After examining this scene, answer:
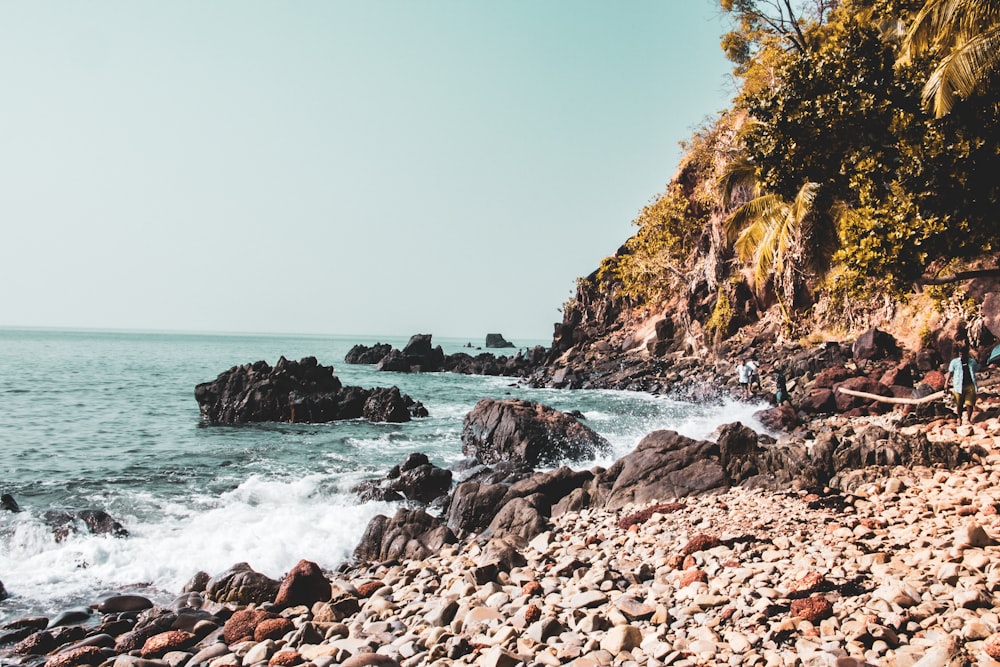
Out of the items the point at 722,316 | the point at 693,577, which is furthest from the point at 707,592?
the point at 722,316

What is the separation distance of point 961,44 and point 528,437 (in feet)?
45.6

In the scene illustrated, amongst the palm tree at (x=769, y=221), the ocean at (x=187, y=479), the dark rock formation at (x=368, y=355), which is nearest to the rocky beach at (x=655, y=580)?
the ocean at (x=187, y=479)

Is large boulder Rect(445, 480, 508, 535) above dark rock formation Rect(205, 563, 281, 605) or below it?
above

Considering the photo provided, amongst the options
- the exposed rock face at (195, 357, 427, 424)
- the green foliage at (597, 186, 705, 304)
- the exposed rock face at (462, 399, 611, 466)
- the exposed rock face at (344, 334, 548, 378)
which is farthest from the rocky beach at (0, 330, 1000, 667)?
the exposed rock face at (344, 334, 548, 378)

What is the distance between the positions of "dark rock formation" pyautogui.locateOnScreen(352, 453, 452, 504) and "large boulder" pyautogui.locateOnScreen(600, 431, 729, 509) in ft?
16.0

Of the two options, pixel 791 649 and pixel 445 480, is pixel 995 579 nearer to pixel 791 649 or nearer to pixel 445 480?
pixel 791 649

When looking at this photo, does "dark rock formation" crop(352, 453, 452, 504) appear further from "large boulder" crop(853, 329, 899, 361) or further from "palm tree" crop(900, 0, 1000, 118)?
"large boulder" crop(853, 329, 899, 361)

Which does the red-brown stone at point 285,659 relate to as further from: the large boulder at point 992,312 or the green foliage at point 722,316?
the green foliage at point 722,316

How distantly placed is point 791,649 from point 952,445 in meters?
7.16

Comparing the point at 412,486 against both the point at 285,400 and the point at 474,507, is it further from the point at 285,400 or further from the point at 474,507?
the point at 285,400

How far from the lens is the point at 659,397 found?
34.4 meters

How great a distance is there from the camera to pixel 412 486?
15.0 metres

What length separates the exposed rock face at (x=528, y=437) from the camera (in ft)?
59.5

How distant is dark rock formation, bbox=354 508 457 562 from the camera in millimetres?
10445
